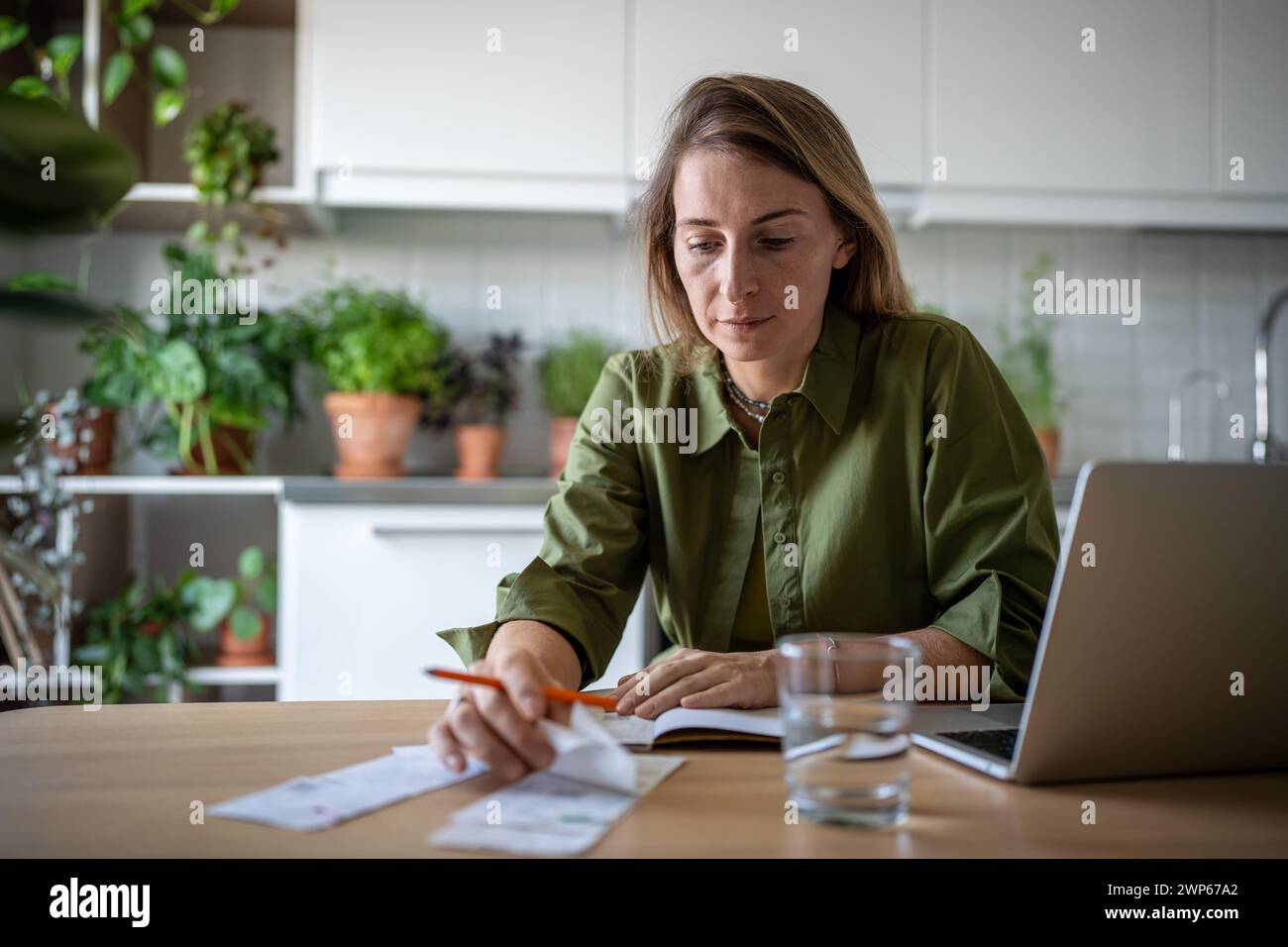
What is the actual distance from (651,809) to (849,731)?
0.44ft

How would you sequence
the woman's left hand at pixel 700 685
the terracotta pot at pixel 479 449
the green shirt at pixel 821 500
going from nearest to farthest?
1. the woman's left hand at pixel 700 685
2. the green shirt at pixel 821 500
3. the terracotta pot at pixel 479 449

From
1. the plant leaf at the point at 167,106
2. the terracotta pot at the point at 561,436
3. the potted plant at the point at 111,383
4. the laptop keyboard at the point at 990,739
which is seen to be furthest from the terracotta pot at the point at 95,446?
the laptop keyboard at the point at 990,739

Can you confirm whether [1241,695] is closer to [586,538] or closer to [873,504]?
[873,504]

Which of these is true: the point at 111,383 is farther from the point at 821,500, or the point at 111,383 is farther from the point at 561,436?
the point at 821,500

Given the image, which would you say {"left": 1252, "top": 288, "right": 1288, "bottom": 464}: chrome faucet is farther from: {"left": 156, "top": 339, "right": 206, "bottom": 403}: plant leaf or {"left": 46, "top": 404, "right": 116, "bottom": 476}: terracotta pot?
{"left": 46, "top": 404, "right": 116, "bottom": 476}: terracotta pot

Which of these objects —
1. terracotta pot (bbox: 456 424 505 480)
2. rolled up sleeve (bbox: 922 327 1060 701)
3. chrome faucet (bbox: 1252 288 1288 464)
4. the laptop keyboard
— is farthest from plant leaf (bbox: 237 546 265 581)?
chrome faucet (bbox: 1252 288 1288 464)

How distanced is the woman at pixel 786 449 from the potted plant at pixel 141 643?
4.68 ft

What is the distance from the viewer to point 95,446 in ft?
8.29

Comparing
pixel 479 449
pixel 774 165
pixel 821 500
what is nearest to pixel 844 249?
pixel 774 165

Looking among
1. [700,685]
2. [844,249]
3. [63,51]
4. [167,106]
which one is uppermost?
[63,51]

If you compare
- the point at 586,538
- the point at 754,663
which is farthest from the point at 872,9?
→ the point at 754,663

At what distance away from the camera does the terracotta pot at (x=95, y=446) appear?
244 cm

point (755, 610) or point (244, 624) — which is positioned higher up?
point (755, 610)

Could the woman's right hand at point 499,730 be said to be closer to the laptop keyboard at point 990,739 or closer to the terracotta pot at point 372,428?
the laptop keyboard at point 990,739
